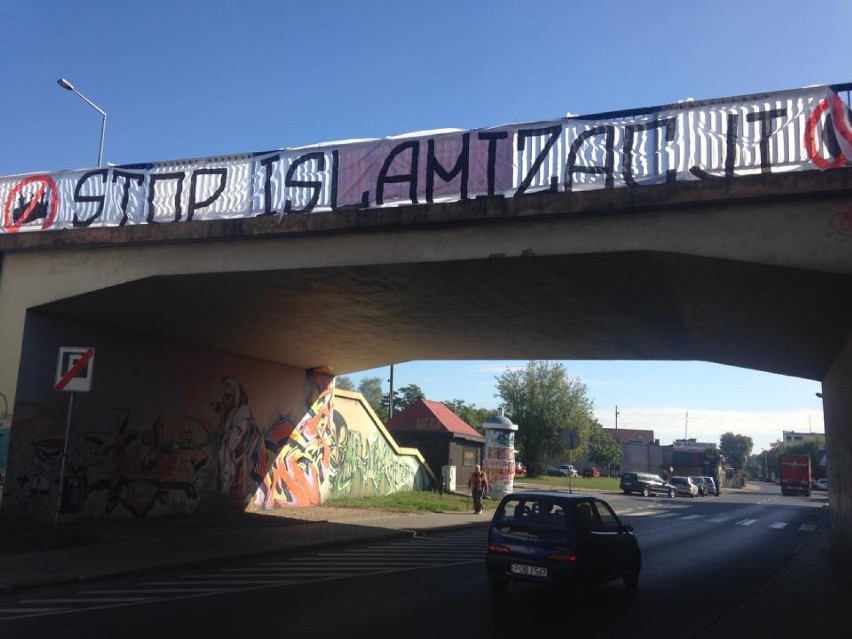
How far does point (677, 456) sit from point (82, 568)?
194 feet

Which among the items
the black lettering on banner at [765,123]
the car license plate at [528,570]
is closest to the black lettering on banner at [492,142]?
the black lettering on banner at [765,123]

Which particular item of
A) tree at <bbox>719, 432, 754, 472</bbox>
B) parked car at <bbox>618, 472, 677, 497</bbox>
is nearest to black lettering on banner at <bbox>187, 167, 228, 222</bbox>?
parked car at <bbox>618, 472, 677, 497</bbox>

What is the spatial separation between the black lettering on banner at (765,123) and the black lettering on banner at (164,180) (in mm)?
8720

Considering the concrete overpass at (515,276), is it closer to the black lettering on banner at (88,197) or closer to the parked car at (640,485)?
the black lettering on banner at (88,197)

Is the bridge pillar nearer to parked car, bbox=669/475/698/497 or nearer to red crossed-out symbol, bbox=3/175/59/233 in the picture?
red crossed-out symbol, bbox=3/175/59/233

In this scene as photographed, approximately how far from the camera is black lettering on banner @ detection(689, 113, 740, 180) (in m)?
9.10

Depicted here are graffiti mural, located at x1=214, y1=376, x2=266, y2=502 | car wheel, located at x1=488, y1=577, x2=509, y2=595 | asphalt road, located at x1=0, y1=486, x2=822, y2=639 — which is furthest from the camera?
graffiti mural, located at x1=214, y1=376, x2=266, y2=502

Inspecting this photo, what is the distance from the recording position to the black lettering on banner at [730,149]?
9.10 meters

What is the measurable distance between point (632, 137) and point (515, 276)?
2.62 metres

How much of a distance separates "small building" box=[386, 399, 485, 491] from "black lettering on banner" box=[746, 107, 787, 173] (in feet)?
73.7

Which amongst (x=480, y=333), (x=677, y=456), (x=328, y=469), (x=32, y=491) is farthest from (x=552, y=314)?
(x=677, y=456)

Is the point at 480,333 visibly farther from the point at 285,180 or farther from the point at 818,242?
the point at 818,242

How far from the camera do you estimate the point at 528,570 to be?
8961mm

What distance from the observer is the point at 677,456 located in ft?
203
